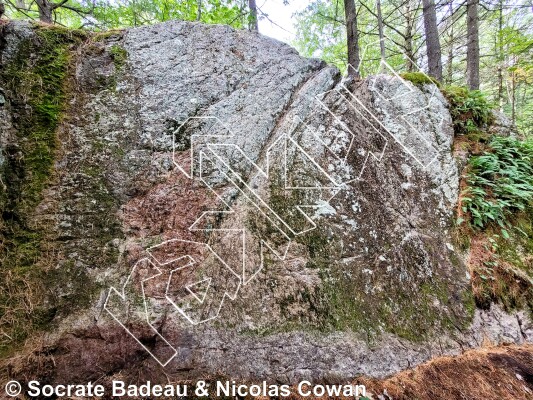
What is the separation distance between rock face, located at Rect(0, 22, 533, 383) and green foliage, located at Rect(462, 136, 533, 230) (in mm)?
328

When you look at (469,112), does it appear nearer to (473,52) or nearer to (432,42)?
(432,42)

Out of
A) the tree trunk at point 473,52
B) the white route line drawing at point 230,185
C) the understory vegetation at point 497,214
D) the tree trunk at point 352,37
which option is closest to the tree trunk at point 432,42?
the tree trunk at point 473,52

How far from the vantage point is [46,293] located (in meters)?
2.57

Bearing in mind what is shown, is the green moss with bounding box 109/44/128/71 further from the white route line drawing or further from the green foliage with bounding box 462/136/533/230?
the green foliage with bounding box 462/136/533/230

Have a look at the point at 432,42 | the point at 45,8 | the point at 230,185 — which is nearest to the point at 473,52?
the point at 432,42

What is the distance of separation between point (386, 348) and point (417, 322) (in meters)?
0.46

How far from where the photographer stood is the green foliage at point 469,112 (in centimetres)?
365

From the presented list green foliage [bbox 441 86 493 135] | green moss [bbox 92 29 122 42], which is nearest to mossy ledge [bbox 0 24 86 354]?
green moss [bbox 92 29 122 42]

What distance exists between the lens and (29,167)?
283 centimetres

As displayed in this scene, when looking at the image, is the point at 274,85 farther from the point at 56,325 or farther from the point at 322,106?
the point at 56,325

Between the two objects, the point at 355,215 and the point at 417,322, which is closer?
the point at 417,322

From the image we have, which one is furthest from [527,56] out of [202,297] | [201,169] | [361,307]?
[202,297]

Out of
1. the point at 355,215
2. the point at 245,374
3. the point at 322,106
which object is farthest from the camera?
the point at 322,106

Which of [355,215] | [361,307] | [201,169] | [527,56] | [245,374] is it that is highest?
[527,56]
